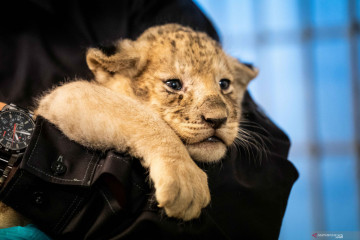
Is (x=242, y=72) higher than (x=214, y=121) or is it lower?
higher

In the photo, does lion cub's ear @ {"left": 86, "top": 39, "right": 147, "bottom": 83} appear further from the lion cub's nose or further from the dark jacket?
the lion cub's nose

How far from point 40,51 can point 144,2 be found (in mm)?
667

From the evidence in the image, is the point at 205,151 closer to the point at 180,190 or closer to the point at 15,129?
the point at 180,190

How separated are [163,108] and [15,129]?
1.85ft

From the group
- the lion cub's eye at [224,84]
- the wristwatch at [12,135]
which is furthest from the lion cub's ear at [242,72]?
the wristwatch at [12,135]

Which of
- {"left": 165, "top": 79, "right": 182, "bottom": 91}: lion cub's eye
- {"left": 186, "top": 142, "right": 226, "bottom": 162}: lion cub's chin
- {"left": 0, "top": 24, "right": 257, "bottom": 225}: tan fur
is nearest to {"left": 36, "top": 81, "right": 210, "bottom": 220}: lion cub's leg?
{"left": 0, "top": 24, "right": 257, "bottom": 225}: tan fur

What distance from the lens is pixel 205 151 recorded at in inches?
51.2

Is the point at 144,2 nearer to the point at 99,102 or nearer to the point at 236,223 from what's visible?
the point at 99,102

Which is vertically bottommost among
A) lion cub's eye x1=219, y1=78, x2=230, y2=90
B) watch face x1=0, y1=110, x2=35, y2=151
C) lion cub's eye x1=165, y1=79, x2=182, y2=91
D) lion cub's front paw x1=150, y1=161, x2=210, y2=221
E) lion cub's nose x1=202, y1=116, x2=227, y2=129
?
lion cub's front paw x1=150, y1=161, x2=210, y2=221

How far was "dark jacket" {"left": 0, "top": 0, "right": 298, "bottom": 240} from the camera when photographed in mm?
1080

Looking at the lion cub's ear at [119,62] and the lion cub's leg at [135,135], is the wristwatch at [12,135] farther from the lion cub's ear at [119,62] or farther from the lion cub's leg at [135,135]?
the lion cub's ear at [119,62]

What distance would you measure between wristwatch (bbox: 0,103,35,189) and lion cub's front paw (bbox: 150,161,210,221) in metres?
0.47

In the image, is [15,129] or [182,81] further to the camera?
[182,81]

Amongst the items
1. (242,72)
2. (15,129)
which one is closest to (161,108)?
(15,129)
